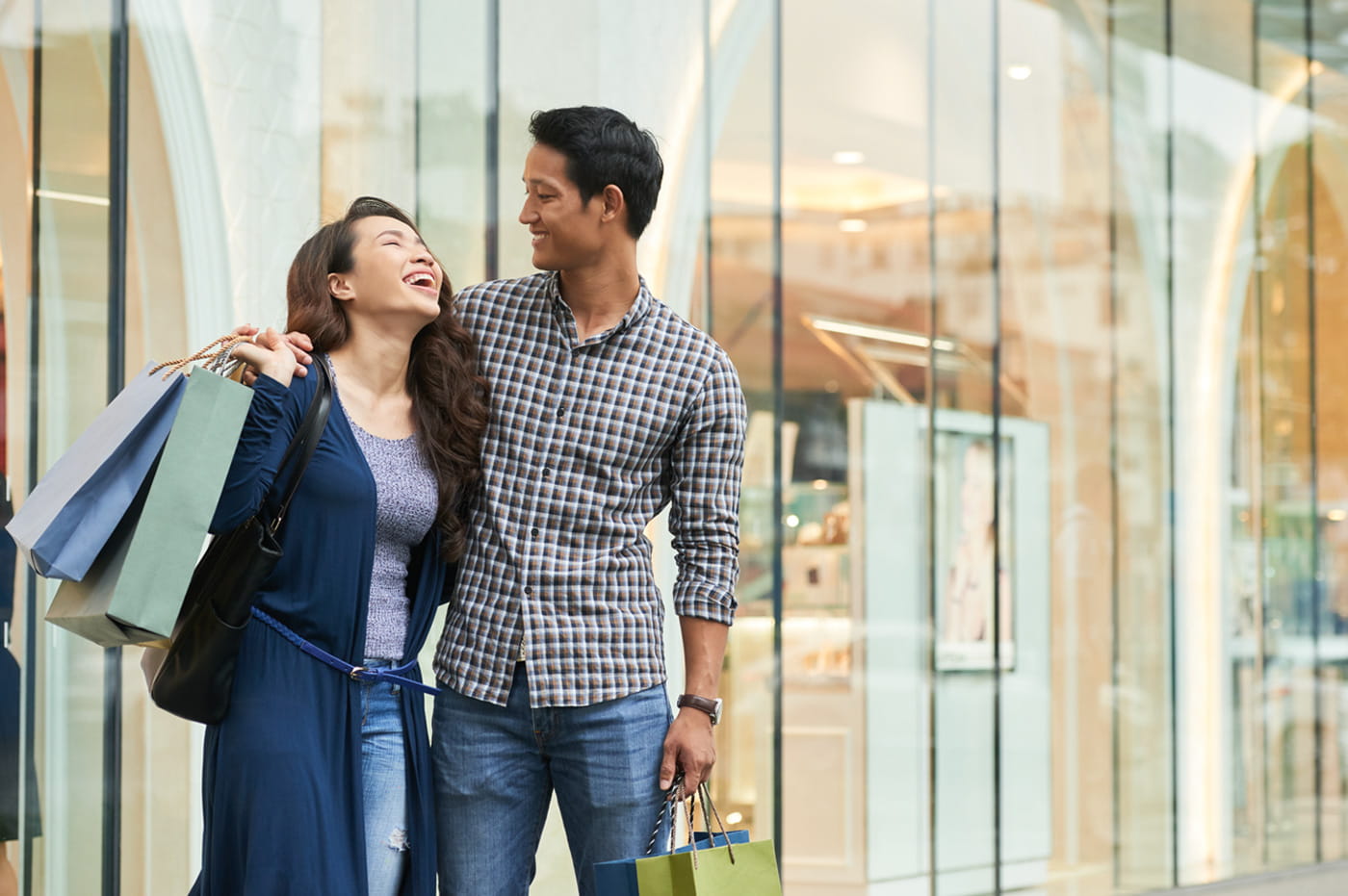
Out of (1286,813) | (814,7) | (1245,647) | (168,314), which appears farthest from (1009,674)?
(168,314)

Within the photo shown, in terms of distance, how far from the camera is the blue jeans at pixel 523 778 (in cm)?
261

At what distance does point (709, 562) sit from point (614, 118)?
866 millimetres

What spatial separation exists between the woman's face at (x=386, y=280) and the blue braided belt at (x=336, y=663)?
0.58 metres

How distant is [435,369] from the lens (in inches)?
105

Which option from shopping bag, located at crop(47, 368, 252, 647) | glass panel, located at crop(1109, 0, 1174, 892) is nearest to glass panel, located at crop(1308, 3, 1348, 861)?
glass panel, located at crop(1109, 0, 1174, 892)

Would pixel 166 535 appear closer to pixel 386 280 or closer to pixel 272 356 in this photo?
pixel 272 356

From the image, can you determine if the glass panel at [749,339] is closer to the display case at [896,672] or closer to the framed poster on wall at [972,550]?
the display case at [896,672]

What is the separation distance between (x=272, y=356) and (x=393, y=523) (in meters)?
0.37

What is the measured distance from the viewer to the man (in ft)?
8.59

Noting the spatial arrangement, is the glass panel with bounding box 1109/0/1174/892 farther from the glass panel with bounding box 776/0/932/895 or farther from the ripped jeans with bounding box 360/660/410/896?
the ripped jeans with bounding box 360/660/410/896

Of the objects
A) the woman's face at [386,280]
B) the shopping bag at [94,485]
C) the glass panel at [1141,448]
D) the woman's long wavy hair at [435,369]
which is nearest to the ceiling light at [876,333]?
the glass panel at [1141,448]

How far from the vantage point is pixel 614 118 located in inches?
107

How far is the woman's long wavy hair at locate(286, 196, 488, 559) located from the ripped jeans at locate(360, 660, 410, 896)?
1.01 ft

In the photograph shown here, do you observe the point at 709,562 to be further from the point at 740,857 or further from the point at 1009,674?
the point at 1009,674
